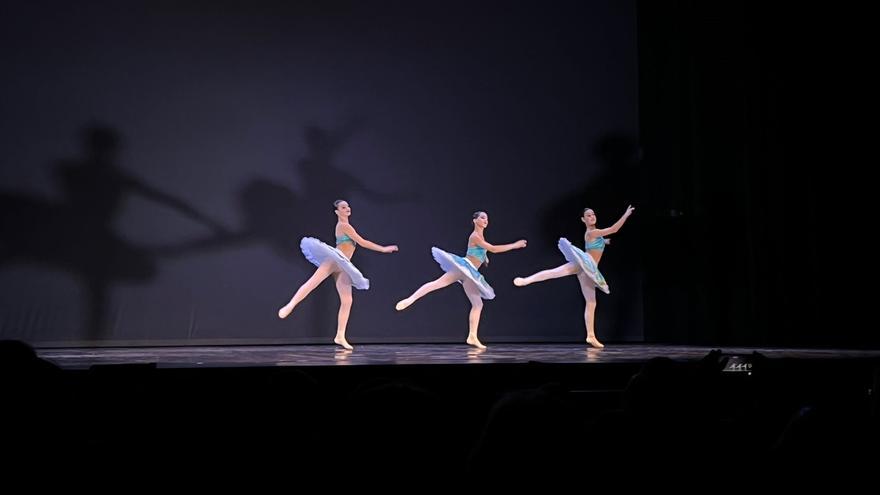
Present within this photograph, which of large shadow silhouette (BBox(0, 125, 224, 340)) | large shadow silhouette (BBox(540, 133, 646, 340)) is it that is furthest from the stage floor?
large shadow silhouette (BBox(540, 133, 646, 340))

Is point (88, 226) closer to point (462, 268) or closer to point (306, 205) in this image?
point (306, 205)

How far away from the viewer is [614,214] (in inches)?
378

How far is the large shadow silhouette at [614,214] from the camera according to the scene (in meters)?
9.48

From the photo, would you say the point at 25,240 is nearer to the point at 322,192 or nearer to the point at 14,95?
the point at 14,95

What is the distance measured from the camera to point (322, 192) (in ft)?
28.8

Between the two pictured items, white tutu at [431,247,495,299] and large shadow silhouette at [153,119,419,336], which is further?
large shadow silhouette at [153,119,419,336]

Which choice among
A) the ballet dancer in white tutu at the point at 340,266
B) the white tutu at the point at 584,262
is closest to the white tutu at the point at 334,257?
the ballet dancer in white tutu at the point at 340,266

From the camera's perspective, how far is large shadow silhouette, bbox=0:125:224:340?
25.8 ft

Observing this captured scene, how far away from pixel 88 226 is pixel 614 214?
6.30 meters

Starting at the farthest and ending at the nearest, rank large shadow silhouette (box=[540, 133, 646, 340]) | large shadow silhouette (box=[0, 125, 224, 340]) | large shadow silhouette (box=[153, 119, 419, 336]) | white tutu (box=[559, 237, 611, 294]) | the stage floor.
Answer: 1. large shadow silhouette (box=[540, 133, 646, 340])
2. large shadow silhouette (box=[153, 119, 419, 336])
3. white tutu (box=[559, 237, 611, 294])
4. large shadow silhouette (box=[0, 125, 224, 340])
5. the stage floor

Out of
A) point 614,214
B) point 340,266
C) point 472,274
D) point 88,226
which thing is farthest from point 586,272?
point 88,226

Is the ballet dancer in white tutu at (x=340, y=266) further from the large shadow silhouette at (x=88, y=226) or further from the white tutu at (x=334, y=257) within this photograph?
the large shadow silhouette at (x=88, y=226)

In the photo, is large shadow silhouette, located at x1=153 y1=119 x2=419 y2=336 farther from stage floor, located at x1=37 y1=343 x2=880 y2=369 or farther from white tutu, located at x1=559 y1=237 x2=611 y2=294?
white tutu, located at x1=559 y1=237 x2=611 y2=294

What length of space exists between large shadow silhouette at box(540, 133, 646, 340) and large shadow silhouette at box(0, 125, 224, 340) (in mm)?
4909
